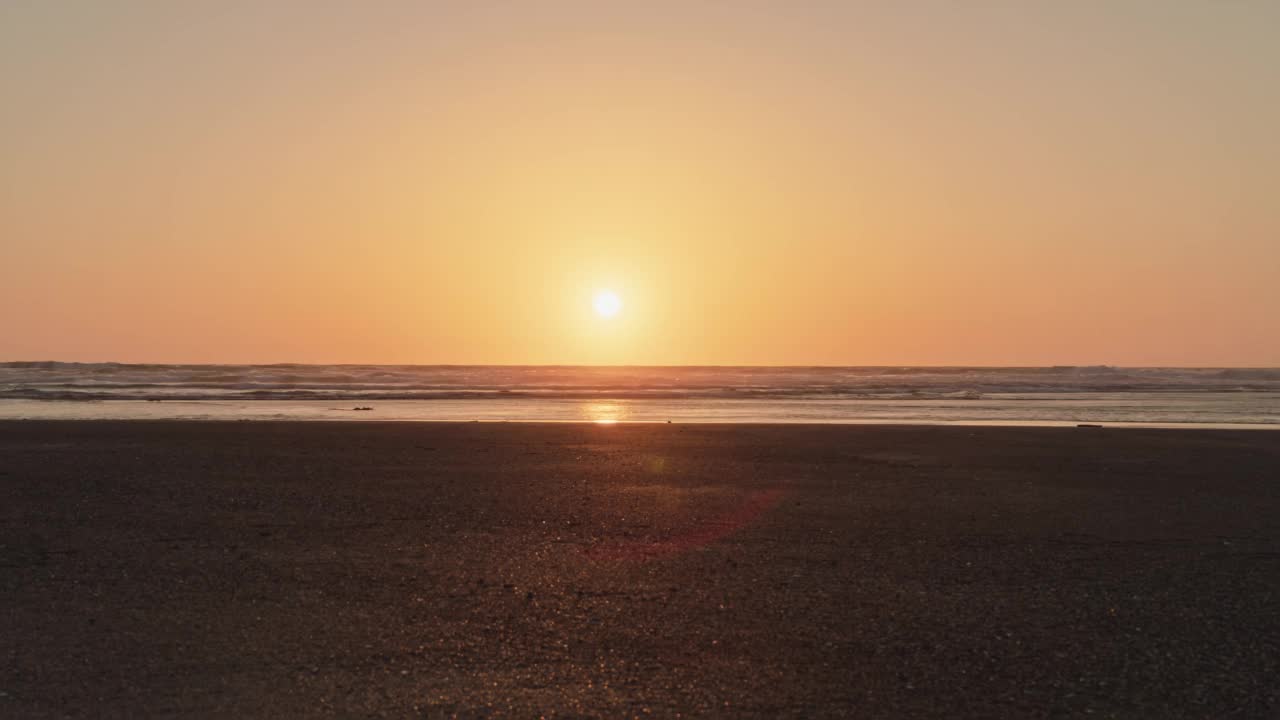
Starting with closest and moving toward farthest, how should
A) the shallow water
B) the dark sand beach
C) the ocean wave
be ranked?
1. the dark sand beach
2. the shallow water
3. the ocean wave

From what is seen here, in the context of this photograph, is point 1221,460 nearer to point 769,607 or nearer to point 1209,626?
point 1209,626

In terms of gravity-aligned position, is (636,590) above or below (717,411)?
below

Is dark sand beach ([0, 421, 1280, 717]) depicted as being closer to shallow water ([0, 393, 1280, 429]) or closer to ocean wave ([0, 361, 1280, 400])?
shallow water ([0, 393, 1280, 429])

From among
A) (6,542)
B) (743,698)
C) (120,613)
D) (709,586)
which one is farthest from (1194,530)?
(6,542)

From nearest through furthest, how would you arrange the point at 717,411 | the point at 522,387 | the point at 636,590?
the point at 636,590
the point at 717,411
the point at 522,387

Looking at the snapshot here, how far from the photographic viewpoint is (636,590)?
942 cm

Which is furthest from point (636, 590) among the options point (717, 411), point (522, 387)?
point (522, 387)

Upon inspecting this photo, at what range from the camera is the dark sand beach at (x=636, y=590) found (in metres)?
6.66

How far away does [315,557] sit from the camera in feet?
35.6

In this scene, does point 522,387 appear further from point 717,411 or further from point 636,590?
point 636,590

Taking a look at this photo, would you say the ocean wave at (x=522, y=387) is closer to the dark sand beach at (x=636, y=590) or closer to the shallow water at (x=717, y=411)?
the shallow water at (x=717, y=411)

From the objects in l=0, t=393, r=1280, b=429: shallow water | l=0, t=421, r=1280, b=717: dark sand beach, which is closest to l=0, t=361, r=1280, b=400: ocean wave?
l=0, t=393, r=1280, b=429: shallow water

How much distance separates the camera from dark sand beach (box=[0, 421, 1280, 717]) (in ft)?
21.9

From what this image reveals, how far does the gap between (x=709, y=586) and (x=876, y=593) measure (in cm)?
152
